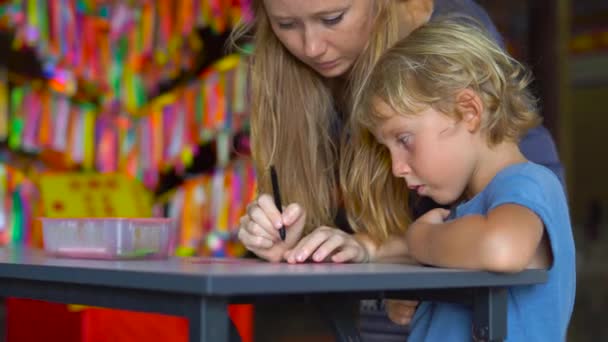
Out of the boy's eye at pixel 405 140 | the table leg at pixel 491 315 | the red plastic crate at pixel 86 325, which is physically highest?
the boy's eye at pixel 405 140

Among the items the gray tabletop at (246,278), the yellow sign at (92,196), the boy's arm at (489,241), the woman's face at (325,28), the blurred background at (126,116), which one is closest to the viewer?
the gray tabletop at (246,278)

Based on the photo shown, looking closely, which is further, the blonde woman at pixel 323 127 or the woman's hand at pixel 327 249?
the blonde woman at pixel 323 127

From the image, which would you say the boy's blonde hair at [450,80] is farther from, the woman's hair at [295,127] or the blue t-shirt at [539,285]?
the woman's hair at [295,127]

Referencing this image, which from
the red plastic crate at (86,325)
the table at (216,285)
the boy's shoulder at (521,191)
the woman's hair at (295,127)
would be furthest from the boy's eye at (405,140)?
the red plastic crate at (86,325)

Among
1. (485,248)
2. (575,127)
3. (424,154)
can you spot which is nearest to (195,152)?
(424,154)

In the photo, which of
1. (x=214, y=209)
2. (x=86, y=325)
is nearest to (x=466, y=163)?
(x=86, y=325)

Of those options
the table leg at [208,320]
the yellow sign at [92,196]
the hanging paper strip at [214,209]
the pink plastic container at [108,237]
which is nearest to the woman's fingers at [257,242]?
the pink plastic container at [108,237]

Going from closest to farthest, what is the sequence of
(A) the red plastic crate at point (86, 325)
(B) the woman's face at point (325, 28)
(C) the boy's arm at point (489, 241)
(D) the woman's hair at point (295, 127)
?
(C) the boy's arm at point (489, 241)
(B) the woman's face at point (325, 28)
(D) the woman's hair at point (295, 127)
(A) the red plastic crate at point (86, 325)

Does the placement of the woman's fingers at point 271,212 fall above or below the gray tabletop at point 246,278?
above

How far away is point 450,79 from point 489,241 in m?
0.34

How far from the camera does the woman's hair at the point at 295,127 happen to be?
183 cm

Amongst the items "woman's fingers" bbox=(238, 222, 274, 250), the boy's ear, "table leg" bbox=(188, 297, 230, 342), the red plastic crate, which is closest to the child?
the boy's ear

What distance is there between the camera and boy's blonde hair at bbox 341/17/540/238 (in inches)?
57.0

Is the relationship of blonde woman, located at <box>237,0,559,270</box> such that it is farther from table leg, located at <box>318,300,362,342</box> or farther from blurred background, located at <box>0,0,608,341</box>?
blurred background, located at <box>0,0,608,341</box>
